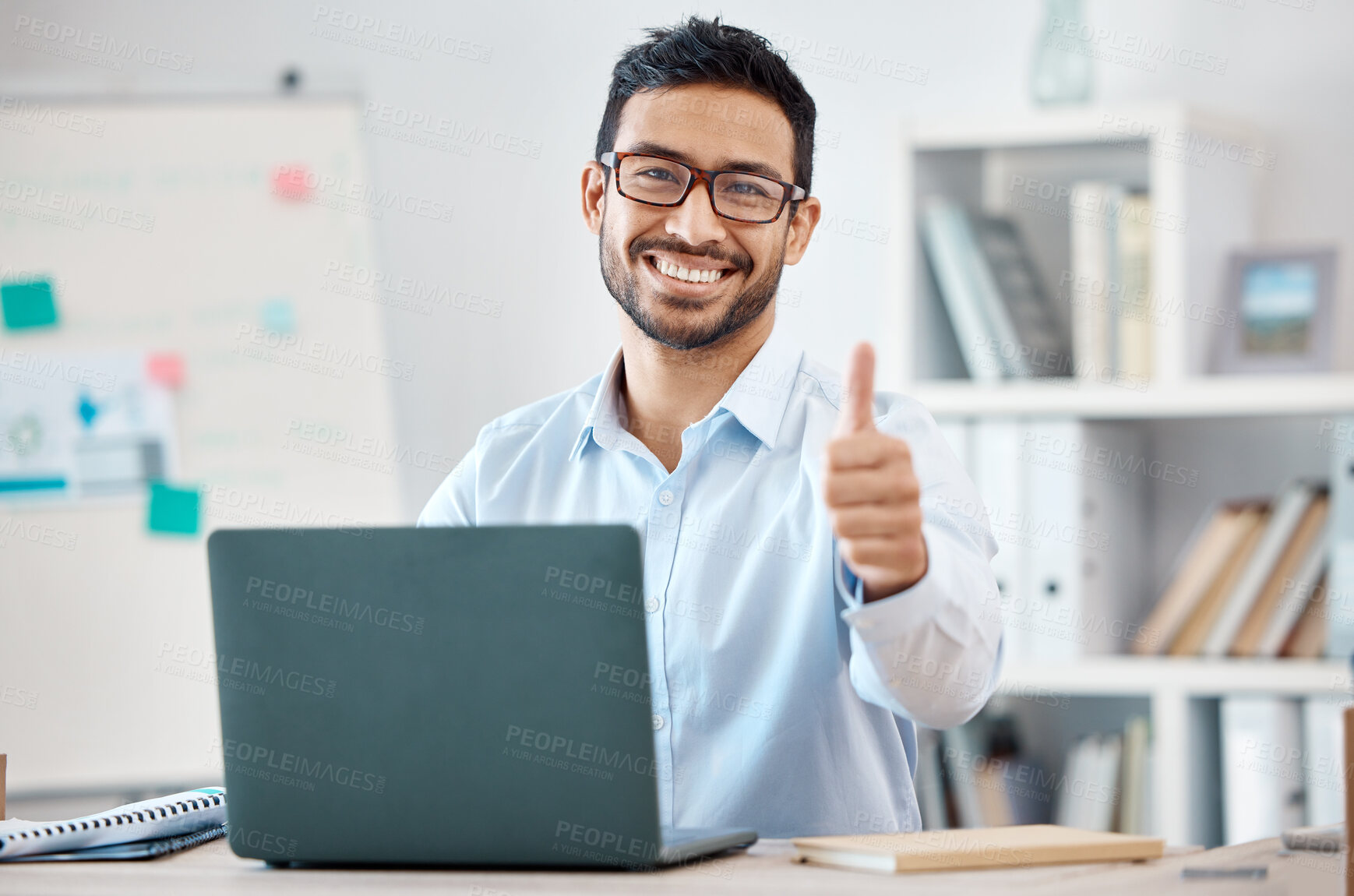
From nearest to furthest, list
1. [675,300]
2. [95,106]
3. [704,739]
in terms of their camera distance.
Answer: [704,739], [675,300], [95,106]

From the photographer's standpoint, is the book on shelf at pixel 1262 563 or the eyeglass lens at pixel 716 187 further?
the book on shelf at pixel 1262 563

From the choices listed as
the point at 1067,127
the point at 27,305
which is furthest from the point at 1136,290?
the point at 27,305

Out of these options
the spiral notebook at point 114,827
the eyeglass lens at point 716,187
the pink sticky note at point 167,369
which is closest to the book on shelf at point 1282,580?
the eyeglass lens at point 716,187

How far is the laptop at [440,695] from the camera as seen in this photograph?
82 cm

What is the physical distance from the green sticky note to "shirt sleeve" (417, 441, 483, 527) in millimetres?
1128

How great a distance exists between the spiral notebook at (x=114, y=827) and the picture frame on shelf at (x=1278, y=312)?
165 cm

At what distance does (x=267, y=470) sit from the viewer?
230 centimetres

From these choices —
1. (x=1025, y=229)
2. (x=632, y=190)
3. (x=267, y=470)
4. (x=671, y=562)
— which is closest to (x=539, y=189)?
(x=267, y=470)

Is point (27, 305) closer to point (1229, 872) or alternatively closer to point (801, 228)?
point (801, 228)

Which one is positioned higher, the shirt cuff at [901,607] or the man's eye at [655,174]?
the man's eye at [655,174]

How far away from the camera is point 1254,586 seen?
1985mm

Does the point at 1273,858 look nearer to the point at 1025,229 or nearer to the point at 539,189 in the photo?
the point at 1025,229

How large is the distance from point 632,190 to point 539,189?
109cm

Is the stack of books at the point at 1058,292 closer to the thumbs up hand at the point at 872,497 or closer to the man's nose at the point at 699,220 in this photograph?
the man's nose at the point at 699,220
